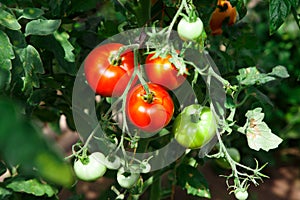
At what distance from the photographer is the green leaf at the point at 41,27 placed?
33.4 inches

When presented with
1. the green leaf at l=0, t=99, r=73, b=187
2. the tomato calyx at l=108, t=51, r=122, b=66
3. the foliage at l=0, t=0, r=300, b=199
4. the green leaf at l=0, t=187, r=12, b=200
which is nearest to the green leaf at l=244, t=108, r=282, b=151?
the foliage at l=0, t=0, r=300, b=199

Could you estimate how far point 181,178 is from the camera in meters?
1.11

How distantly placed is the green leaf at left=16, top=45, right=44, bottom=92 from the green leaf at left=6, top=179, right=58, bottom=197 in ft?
0.80

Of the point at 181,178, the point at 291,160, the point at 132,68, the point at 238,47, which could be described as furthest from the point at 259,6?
the point at 132,68

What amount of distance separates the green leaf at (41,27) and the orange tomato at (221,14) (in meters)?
0.37

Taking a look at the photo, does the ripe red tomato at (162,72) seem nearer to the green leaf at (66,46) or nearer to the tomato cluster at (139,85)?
the tomato cluster at (139,85)

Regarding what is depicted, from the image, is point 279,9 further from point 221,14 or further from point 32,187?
point 32,187

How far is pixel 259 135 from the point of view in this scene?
822mm

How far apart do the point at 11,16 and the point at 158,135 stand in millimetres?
417

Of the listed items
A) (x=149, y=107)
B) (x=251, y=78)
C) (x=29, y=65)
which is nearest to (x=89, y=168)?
(x=149, y=107)

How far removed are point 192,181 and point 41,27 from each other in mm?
508

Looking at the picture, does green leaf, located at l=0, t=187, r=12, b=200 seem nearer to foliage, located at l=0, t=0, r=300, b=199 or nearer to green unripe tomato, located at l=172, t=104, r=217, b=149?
foliage, located at l=0, t=0, r=300, b=199

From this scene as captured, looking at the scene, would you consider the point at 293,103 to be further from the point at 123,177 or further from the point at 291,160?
the point at 123,177

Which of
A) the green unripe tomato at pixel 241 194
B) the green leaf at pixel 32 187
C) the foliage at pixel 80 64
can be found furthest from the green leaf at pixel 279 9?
the green leaf at pixel 32 187
